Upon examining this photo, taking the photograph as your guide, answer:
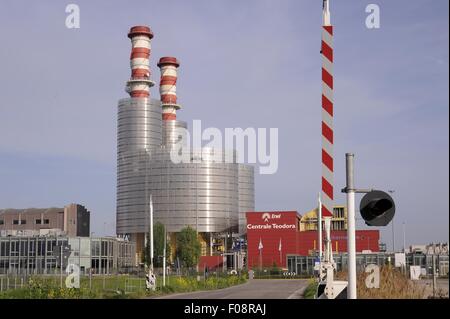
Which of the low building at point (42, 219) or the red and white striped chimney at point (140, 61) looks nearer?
the low building at point (42, 219)

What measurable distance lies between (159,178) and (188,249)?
27.5 meters

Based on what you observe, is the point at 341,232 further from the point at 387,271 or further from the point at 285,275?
the point at 387,271

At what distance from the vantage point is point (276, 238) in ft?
398

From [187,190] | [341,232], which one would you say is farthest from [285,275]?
[187,190]

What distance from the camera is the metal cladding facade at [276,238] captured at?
395 feet

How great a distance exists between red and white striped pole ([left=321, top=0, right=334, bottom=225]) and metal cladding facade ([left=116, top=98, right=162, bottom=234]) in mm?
138903

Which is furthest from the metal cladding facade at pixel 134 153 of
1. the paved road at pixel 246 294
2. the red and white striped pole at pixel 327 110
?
the red and white striped pole at pixel 327 110

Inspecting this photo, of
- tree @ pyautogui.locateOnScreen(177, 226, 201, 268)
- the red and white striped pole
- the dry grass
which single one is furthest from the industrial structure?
the red and white striped pole

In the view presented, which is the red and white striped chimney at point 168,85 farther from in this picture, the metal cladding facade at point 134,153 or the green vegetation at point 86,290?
the green vegetation at point 86,290

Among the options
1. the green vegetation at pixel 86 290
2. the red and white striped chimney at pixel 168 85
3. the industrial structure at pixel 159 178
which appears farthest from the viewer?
the red and white striped chimney at pixel 168 85

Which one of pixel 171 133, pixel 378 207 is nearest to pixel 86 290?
pixel 378 207

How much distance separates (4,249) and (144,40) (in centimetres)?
6883

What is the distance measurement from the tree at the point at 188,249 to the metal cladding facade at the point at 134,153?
22.3m
